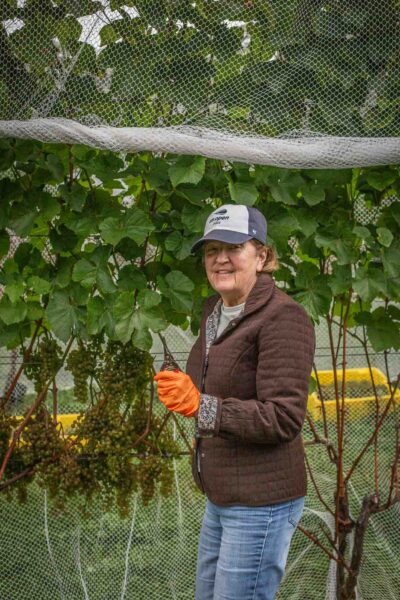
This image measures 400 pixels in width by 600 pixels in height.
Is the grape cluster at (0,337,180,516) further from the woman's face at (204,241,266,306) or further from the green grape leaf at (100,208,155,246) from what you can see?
the woman's face at (204,241,266,306)

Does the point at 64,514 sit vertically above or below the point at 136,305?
below

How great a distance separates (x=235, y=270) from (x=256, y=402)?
41 centimetres

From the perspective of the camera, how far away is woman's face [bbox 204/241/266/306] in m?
2.23

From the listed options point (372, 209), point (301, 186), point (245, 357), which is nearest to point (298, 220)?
point (301, 186)

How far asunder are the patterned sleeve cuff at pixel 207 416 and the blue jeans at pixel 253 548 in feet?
0.90

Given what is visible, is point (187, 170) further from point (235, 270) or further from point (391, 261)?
point (391, 261)

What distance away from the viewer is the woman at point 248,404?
205 cm

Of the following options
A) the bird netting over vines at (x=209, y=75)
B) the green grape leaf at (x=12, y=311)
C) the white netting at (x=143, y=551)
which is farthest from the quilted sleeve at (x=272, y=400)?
the white netting at (x=143, y=551)

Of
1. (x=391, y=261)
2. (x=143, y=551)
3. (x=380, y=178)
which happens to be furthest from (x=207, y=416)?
(x=143, y=551)

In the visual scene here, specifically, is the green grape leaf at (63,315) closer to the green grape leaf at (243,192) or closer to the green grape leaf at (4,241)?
the green grape leaf at (4,241)

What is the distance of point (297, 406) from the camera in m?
2.06

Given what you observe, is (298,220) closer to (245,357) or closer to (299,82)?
(299,82)

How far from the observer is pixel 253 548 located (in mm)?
2156

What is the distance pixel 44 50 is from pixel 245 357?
106 centimetres
